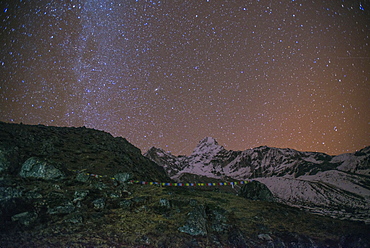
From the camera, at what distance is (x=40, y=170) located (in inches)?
633

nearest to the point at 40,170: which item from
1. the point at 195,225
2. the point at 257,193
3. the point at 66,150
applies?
the point at 195,225

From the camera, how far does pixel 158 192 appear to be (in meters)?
18.0

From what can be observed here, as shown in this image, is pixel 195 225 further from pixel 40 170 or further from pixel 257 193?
pixel 257 193

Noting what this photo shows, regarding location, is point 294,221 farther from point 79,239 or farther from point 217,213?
point 79,239

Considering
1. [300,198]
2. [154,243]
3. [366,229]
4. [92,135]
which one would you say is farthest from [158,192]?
[300,198]

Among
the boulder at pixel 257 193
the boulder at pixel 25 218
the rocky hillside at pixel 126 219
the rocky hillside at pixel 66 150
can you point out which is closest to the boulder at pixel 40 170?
the rocky hillside at pixel 126 219

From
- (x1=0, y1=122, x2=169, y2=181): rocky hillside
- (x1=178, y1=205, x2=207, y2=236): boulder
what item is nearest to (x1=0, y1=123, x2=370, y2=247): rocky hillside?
(x1=178, y1=205, x2=207, y2=236): boulder

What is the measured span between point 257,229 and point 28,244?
1192 centimetres

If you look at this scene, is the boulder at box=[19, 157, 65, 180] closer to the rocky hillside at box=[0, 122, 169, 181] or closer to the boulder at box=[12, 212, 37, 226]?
the rocky hillside at box=[0, 122, 169, 181]

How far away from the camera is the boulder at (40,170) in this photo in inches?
618

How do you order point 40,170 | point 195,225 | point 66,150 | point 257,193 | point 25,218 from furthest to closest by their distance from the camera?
point 66,150, point 257,193, point 40,170, point 195,225, point 25,218

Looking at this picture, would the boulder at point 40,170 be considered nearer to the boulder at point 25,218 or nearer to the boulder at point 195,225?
the boulder at point 25,218

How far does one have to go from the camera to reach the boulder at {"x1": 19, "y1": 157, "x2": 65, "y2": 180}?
51.5 feet

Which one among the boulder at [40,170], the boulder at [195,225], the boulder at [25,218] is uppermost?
the boulder at [40,170]
